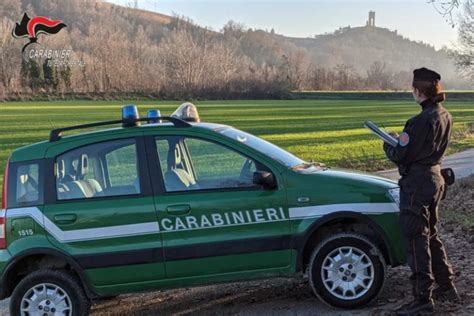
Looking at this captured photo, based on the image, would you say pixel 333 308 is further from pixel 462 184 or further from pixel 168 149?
pixel 462 184

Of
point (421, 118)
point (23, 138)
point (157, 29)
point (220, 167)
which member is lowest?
point (23, 138)

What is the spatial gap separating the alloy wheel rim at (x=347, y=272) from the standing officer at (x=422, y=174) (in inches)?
14.8

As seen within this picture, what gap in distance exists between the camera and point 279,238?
4875mm

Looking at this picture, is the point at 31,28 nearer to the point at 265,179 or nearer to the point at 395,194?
the point at 265,179

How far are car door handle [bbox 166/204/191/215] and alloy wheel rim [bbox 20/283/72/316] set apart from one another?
1180mm

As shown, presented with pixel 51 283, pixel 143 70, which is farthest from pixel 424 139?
pixel 143 70

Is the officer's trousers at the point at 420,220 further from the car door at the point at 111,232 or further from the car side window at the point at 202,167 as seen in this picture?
the car door at the point at 111,232

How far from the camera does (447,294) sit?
4.92 metres

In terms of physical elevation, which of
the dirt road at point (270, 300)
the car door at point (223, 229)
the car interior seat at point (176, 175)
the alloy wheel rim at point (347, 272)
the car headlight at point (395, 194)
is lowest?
the dirt road at point (270, 300)

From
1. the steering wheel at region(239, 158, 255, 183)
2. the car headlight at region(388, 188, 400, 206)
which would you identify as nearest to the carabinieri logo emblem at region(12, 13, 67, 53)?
the steering wheel at region(239, 158, 255, 183)

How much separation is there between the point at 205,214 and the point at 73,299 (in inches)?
54.4

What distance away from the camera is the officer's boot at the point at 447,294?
4.91 m

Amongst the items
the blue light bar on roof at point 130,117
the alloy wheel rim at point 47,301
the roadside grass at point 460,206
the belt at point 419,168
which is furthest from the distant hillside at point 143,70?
the alloy wheel rim at point 47,301

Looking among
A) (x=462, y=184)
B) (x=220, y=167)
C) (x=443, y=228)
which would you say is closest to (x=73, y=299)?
(x=220, y=167)
